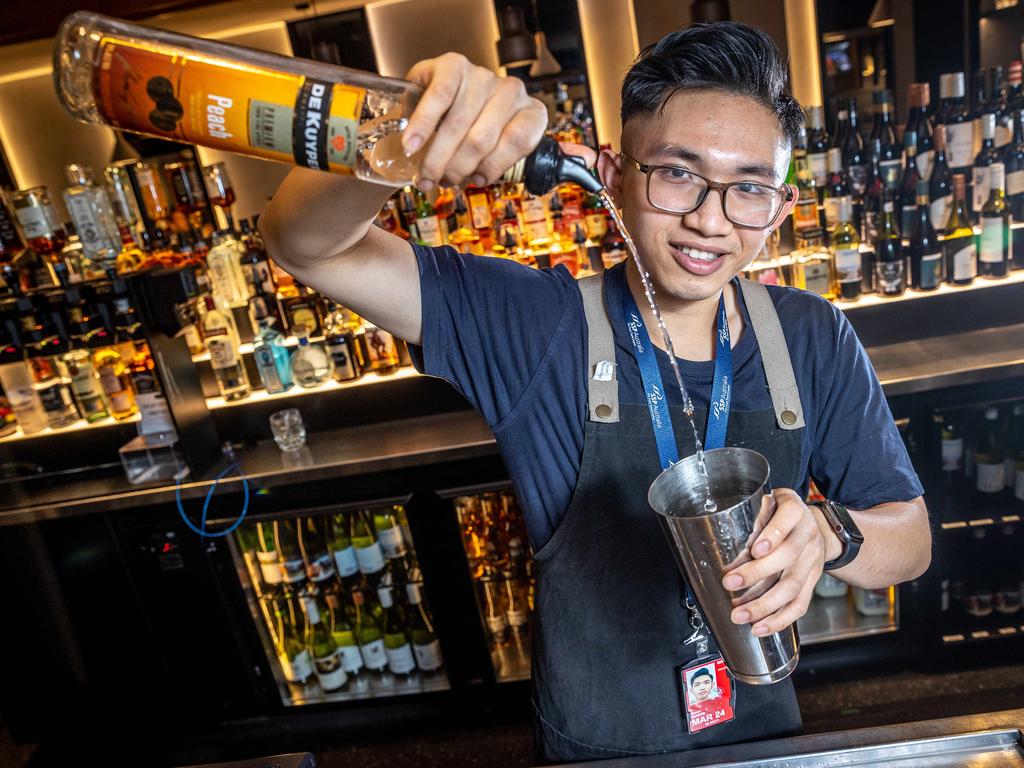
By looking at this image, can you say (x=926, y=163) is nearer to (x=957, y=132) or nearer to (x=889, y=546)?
(x=957, y=132)

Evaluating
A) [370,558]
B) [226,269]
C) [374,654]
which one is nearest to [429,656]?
[374,654]

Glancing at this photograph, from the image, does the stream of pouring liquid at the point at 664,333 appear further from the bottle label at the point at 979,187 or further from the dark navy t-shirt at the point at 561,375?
the bottle label at the point at 979,187

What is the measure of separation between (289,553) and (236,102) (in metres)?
2.48

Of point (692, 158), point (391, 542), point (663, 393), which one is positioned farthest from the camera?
point (391, 542)

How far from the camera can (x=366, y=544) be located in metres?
2.98

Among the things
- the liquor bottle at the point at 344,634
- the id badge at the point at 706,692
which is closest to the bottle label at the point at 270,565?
the liquor bottle at the point at 344,634

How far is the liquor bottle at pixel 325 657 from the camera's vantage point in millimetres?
3020

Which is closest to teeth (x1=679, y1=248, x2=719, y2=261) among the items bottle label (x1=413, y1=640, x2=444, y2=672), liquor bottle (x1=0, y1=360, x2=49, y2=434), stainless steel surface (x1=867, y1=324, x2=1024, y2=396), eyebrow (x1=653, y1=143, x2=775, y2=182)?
eyebrow (x1=653, y1=143, x2=775, y2=182)

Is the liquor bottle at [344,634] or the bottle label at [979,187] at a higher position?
the bottle label at [979,187]

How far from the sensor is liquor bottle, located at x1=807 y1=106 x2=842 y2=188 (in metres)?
2.78

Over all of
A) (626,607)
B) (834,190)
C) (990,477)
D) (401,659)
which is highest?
(834,190)

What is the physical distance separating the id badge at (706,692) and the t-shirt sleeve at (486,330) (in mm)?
559

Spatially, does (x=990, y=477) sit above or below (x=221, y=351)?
below

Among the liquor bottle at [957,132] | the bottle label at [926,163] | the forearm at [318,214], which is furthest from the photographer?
the bottle label at [926,163]
